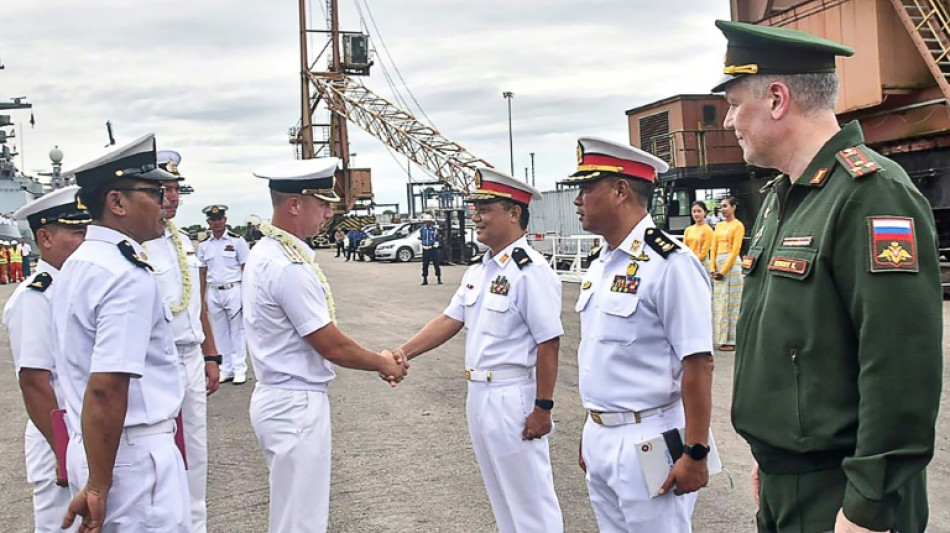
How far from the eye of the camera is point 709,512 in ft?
15.5

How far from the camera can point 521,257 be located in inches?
167

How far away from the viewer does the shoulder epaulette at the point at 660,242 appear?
321cm

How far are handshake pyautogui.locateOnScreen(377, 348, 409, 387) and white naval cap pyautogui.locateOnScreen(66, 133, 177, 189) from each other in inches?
61.1

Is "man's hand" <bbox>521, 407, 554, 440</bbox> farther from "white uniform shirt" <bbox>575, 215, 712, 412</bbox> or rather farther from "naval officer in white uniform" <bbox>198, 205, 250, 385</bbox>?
"naval officer in white uniform" <bbox>198, 205, 250, 385</bbox>

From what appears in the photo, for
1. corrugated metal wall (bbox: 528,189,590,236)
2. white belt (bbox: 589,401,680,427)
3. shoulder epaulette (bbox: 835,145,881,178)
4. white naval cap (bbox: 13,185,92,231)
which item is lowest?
white belt (bbox: 589,401,680,427)

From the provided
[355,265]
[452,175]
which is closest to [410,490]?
[355,265]

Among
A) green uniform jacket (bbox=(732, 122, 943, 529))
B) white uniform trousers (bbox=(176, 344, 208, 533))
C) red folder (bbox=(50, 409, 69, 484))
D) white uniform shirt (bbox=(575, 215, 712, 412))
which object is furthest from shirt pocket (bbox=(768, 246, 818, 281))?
white uniform trousers (bbox=(176, 344, 208, 533))

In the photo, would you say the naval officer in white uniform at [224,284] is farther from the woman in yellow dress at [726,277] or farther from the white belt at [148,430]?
the white belt at [148,430]

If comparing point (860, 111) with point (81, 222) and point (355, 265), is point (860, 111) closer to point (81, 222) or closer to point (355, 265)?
point (81, 222)

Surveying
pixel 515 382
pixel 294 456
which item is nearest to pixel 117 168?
pixel 294 456

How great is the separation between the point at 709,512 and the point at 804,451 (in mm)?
2942

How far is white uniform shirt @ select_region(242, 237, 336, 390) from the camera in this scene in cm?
370

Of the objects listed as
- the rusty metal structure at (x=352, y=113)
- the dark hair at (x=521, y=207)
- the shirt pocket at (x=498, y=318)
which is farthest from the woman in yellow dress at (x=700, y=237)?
the rusty metal structure at (x=352, y=113)

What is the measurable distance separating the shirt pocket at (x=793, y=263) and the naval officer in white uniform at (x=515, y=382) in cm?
191
